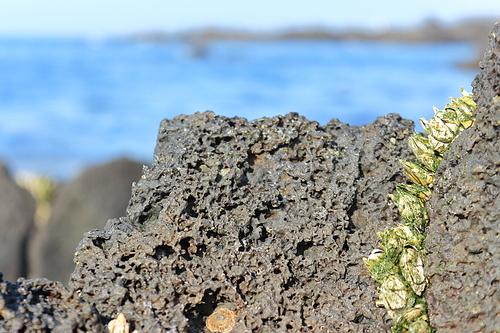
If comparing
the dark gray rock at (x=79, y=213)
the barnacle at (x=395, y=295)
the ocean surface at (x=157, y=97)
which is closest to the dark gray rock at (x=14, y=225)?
the dark gray rock at (x=79, y=213)

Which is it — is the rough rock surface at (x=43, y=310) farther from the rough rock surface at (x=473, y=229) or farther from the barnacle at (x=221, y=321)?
the rough rock surface at (x=473, y=229)

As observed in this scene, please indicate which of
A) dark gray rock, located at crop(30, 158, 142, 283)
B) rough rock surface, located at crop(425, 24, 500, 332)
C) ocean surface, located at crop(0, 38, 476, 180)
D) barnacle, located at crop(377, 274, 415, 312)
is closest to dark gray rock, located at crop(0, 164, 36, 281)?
dark gray rock, located at crop(30, 158, 142, 283)

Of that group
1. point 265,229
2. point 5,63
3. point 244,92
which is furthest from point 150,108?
point 5,63

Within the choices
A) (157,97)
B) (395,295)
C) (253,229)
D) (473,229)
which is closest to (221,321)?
(253,229)

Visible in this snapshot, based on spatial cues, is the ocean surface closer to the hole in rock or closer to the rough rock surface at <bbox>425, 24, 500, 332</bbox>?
the hole in rock

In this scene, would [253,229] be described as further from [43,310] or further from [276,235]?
[43,310]
